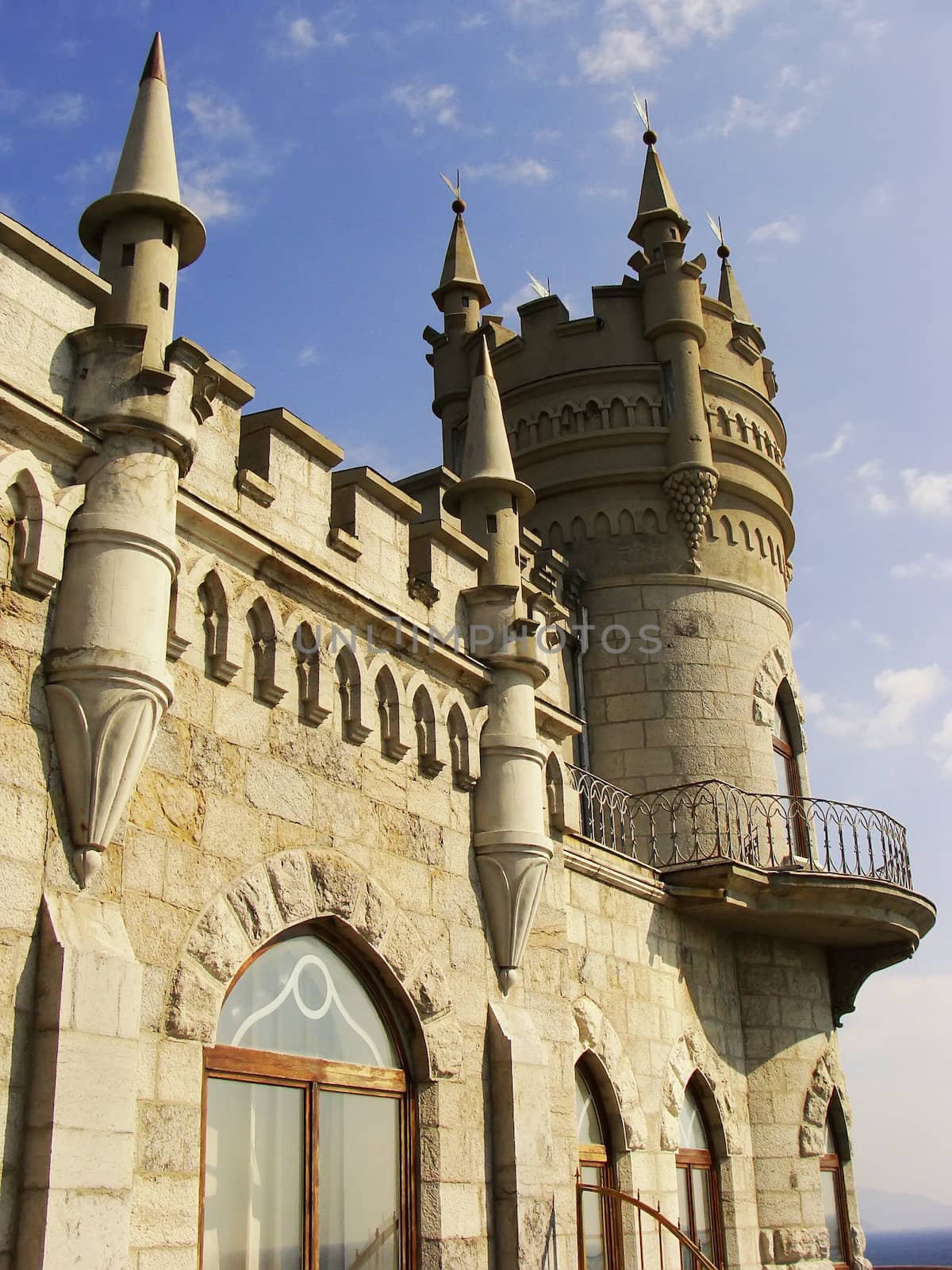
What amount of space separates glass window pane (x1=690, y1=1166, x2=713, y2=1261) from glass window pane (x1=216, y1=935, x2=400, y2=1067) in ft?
18.4

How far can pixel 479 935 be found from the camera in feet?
27.3

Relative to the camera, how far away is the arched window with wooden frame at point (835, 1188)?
45.1 feet

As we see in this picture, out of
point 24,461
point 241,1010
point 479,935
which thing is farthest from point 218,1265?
point 24,461

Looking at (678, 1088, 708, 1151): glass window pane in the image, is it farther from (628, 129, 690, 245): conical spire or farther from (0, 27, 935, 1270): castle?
(628, 129, 690, 245): conical spire

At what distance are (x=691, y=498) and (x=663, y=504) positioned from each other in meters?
0.34

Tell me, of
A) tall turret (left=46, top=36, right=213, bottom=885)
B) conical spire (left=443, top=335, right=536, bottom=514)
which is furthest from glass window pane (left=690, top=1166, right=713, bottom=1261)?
tall turret (left=46, top=36, right=213, bottom=885)

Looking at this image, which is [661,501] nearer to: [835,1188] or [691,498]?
[691,498]

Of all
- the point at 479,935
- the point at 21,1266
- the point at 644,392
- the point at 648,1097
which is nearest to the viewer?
the point at 21,1266

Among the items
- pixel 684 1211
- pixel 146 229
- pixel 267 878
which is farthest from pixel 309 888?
pixel 684 1211

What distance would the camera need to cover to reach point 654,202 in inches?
659

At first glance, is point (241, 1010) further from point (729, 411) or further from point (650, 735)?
point (729, 411)

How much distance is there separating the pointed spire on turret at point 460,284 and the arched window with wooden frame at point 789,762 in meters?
6.17

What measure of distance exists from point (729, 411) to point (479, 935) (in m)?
9.51

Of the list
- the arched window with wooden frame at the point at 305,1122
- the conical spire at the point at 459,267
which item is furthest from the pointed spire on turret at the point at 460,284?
the arched window with wooden frame at the point at 305,1122
